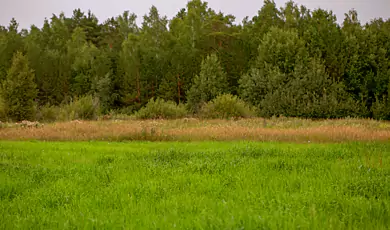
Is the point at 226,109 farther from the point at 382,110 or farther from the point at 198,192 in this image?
the point at 198,192

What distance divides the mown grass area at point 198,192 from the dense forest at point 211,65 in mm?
26756

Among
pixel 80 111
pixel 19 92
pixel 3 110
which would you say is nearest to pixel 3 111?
pixel 3 110

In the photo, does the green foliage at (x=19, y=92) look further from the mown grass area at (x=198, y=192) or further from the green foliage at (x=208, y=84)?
the mown grass area at (x=198, y=192)

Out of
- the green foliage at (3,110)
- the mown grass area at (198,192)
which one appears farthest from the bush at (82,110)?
the mown grass area at (198,192)

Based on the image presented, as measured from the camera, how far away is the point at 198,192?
6.89 meters

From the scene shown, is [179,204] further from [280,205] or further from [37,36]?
[37,36]

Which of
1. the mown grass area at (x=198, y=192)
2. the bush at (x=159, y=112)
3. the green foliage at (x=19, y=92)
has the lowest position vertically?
the mown grass area at (x=198, y=192)

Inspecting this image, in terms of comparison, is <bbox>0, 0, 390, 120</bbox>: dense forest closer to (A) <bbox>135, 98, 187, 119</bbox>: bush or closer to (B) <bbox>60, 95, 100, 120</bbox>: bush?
(B) <bbox>60, 95, 100, 120</bbox>: bush

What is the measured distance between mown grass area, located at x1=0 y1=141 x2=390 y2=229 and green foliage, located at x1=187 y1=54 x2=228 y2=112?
36.1 metres

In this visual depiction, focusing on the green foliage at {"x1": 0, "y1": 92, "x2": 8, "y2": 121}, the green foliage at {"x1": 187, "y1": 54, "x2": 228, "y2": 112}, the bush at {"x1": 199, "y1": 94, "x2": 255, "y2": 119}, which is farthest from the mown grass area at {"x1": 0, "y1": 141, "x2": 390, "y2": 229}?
the green foliage at {"x1": 187, "y1": 54, "x2": 228, "y2": 112}

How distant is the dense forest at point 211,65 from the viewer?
3900 cm

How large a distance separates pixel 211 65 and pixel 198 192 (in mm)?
42914

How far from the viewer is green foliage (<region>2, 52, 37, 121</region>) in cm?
3788

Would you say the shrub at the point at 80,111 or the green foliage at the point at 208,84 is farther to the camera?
the green foliage at the point at 208,84
